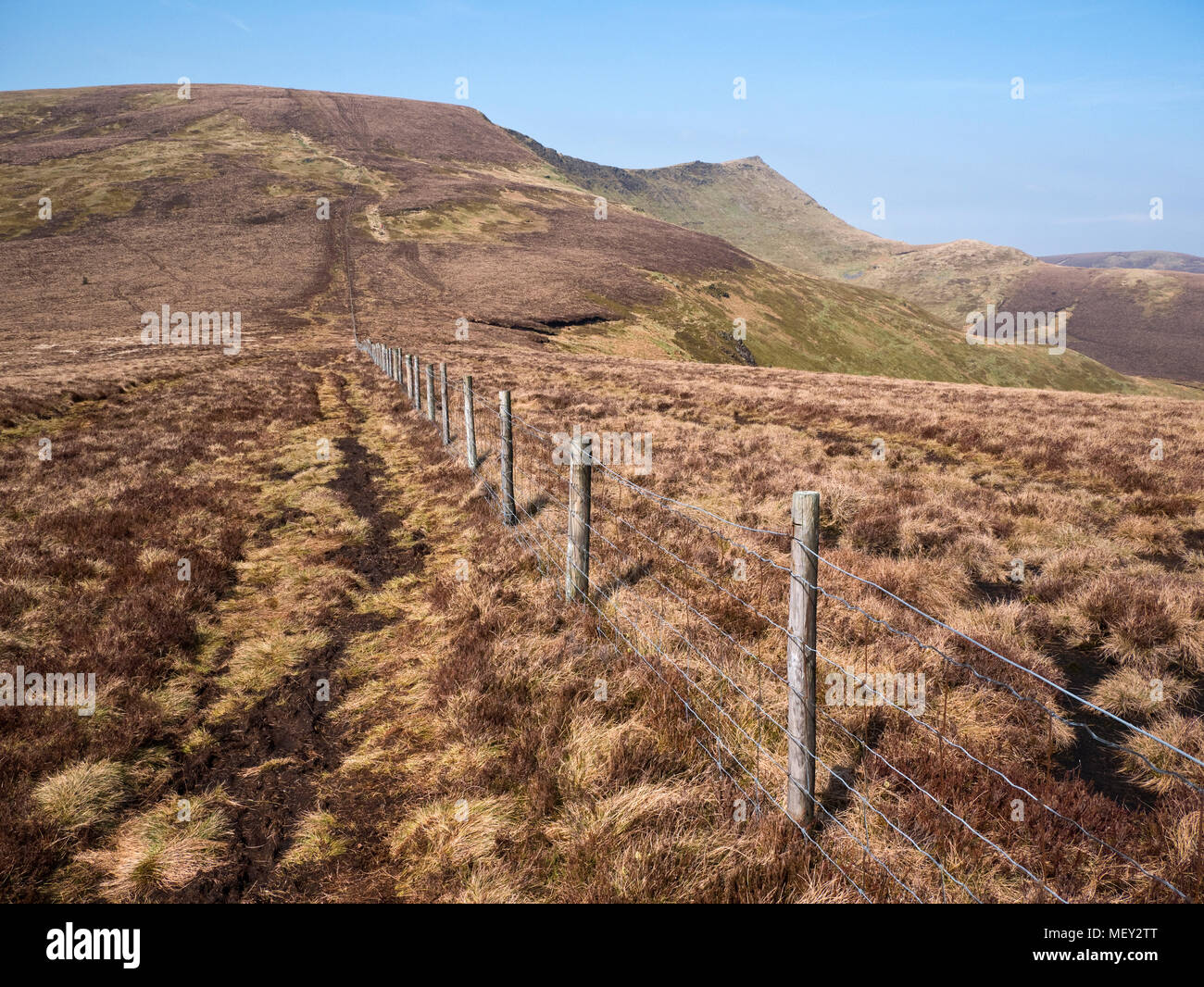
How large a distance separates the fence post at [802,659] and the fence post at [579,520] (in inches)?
116

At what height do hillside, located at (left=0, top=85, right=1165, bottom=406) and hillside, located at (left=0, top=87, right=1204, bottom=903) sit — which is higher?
hillside, located at (left=0, top=85, right=1165, bottom=406)

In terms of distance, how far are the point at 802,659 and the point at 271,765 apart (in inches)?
151

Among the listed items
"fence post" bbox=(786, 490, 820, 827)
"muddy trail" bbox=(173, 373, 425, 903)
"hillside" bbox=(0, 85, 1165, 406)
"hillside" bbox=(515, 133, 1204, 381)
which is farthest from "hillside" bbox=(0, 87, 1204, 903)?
"hillside" bbox=(515, 133, 1204, 381)

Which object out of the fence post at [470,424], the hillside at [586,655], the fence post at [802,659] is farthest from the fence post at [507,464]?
the fence post at [802,659]

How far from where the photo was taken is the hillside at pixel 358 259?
190ft

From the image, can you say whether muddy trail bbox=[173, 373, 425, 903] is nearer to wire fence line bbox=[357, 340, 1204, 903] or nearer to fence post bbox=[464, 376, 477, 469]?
wire fence line bbox=[357, 340, 1204, 903]

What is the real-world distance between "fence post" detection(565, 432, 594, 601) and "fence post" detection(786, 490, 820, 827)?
9.67 ft

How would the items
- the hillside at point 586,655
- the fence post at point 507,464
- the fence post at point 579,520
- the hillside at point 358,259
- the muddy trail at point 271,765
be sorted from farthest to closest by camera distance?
the hillside at point 358,259
the fence post at point 507,464
the fence post at point 579,520
the muddy trail at point 271,765
the hillside at point 586,655

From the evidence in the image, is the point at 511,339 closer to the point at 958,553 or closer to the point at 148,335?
the point at 148,335

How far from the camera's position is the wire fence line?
9.78 ft

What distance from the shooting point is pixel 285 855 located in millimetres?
3385

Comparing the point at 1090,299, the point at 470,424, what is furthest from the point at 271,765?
the point at 1090,299

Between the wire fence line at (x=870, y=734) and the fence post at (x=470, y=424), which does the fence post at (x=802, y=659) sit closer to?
the wire fence line at (x=870, y=734)

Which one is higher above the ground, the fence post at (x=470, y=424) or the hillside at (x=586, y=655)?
the fence post at (x=470, y=424)
